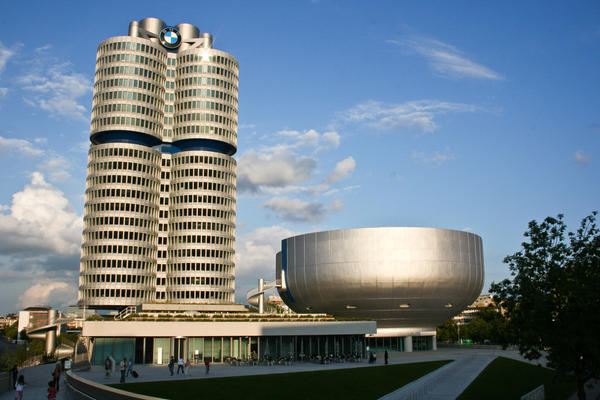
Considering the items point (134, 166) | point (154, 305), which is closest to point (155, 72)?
point (134, 166)

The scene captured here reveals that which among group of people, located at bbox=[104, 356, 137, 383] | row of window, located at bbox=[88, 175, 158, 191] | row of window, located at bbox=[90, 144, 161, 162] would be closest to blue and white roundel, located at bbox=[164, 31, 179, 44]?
row of window, located at bbox=[90, 144, 161, 162]

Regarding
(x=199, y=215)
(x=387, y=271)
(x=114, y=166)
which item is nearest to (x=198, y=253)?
(x=199, y=215)

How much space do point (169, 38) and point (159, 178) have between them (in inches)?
1385

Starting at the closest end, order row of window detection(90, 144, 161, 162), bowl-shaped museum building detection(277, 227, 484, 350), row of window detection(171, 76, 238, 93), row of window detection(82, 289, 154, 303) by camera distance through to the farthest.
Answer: bowl-shaped museum building detection(277, 227, 484, 350) < row of window detection(82, 289, 154, 303) < row of window detection(90, 144, 161, 162) < row of window detection(171, 76, 238, 93)

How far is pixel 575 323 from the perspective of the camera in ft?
70.0

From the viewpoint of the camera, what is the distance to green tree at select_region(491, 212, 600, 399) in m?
Answer: 21.1

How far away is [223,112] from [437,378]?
304ft

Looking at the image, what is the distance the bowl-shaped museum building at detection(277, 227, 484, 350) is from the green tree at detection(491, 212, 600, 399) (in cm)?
5783

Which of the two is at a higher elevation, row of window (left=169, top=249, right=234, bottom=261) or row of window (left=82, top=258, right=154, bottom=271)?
row of window (left=169, top=249, right=234, bottom=261)

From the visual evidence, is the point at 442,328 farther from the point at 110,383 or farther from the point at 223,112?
the point at 110,383

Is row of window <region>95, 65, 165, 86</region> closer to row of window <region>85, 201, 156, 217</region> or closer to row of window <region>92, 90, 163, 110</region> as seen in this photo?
row of window <region>92, 90, 163, 110</region>

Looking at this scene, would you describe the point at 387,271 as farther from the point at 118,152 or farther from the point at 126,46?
the point at 126,46

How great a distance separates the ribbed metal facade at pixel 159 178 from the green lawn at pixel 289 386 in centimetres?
7514

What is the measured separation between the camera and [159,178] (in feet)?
393
